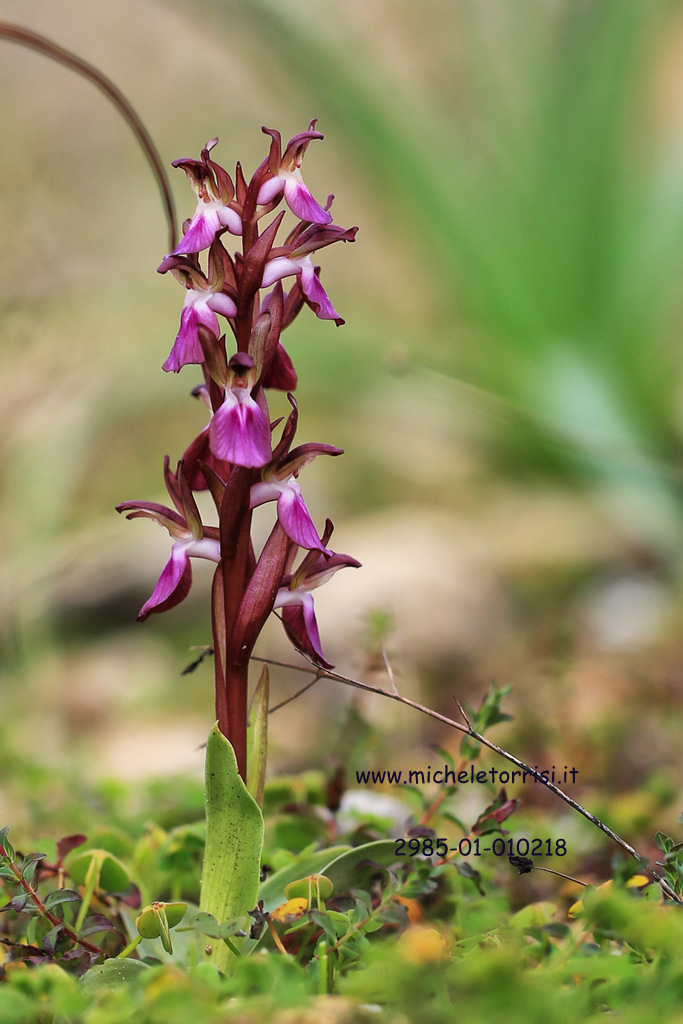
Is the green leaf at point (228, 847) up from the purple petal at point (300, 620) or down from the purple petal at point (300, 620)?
down

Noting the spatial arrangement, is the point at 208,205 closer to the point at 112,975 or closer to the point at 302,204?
the point at 302,204

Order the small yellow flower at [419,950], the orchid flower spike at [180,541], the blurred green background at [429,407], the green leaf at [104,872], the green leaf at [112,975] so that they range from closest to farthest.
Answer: the small yellow flower at [419,950] < the green leaf at [112,975] < the orchid flower spike at [180,541] < the green leaf at [104,872] < the blurred green background at [429,407]

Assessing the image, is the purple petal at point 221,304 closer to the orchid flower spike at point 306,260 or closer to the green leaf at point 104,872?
the orchid flower spike at point 306,260

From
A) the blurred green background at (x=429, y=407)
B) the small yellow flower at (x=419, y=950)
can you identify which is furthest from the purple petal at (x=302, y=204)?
the blurred green background at (x=429, y=407)

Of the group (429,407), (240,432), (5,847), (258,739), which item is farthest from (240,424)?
(429,407)

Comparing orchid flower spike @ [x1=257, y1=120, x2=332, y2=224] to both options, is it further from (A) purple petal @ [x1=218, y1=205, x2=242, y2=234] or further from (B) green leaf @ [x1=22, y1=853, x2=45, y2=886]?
(B) green leaf @ [x1=22, y1=853, x2=45, y2=886]

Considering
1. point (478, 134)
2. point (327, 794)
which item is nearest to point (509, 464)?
point (478, 134)

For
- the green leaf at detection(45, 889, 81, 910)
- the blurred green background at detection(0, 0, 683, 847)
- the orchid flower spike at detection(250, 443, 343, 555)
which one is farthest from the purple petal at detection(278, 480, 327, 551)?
the blurred green background at detection(0, 0, 683, 847)

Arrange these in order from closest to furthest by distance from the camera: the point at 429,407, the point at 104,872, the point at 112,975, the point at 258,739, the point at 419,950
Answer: the point at 419,950, the point at 112,975, the point at 258,739, the point at 104,872, the point at 429,407
